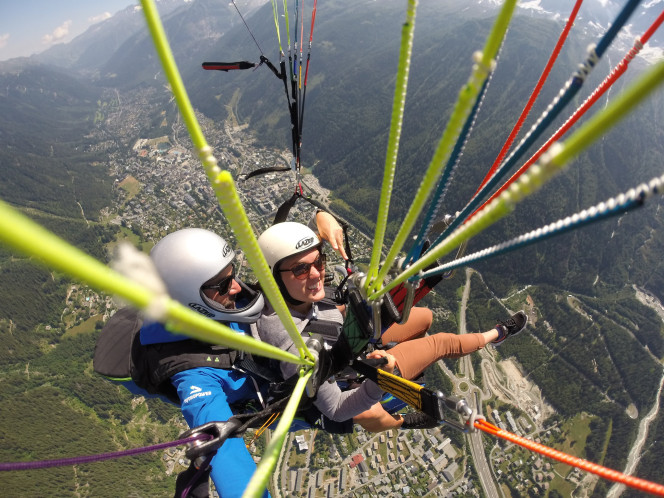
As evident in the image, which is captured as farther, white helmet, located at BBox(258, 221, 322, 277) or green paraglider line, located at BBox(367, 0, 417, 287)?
white helmet, located at BBox(258, 221, 322, 277)

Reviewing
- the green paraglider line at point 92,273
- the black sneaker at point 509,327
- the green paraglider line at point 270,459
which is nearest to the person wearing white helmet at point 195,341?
the green paraglider line at point 270,459

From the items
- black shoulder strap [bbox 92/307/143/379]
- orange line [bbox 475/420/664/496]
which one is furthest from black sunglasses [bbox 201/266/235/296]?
orange line [bbox 475/420/664/496]

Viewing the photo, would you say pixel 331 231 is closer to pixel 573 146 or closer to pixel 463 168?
pixel 573 146

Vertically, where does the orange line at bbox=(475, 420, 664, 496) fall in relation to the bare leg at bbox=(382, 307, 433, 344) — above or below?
above

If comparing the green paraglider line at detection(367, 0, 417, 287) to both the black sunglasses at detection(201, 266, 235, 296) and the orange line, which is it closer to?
the orange line

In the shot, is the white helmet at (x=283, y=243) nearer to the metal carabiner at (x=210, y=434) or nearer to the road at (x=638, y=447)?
the metal carabiner at (x=210, y=434)

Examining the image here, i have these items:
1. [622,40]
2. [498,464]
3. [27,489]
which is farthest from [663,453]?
[622,40]

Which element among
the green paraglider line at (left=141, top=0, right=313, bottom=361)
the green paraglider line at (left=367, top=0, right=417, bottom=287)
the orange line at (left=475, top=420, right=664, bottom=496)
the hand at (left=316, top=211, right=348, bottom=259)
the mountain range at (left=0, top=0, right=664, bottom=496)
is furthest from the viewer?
the mountain range at (left=0, top=0, right=664, bottom=496)
